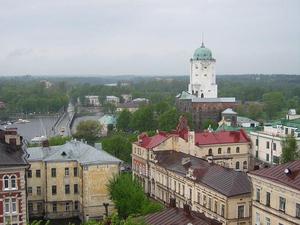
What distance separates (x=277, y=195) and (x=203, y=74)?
96.3 meters

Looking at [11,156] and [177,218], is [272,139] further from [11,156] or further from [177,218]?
[11,156]

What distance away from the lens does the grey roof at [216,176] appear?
39.2 metres

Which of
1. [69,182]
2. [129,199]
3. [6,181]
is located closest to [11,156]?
[6,181]

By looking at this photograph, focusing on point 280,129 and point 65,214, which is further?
point 280,129

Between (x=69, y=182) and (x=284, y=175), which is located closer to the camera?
(x=284, y=175)

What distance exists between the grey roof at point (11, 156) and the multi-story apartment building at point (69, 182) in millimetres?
9336

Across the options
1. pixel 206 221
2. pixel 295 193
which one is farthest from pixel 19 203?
pixel 295 193

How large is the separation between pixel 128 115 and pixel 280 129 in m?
52.6

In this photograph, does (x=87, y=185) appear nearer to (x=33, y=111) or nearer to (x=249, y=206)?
(x=249, y=206)

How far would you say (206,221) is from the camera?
31234 millimetres

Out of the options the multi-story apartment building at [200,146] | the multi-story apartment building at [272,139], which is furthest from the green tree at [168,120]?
the multi-story apartment building at [272,139]

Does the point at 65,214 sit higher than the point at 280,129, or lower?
lower

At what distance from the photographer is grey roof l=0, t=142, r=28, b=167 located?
3716 cm

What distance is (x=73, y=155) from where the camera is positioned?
1965 inches
